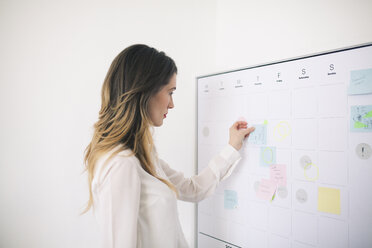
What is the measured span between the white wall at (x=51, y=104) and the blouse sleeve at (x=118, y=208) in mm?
490

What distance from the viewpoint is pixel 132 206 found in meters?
0.80

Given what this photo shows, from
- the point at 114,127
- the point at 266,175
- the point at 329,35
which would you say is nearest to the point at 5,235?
the point at 114,127

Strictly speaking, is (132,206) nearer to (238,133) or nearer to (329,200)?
(238,133)

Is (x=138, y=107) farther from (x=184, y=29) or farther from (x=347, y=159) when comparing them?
(x=184, y=29)

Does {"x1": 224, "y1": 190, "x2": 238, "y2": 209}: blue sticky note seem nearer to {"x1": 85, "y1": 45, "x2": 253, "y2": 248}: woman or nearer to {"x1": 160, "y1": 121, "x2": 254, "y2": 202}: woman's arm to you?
{"x1": 160, "y1": 121, "x2": 254, "y2": 202}: woman's arm

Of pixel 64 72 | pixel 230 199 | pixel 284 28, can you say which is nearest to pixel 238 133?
pixel 230 199

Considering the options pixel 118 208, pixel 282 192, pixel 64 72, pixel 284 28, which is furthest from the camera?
pixel 284 28

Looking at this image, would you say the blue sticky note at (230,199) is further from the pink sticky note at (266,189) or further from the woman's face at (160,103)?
the woman's face at (160,103)

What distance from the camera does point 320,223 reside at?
0.96m

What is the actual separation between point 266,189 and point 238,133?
29 centimetres

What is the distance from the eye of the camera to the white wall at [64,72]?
3.55 feet

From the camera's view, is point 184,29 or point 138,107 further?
point 184,29

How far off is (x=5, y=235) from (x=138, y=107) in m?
0.84

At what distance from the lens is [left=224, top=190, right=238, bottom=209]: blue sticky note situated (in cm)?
124
